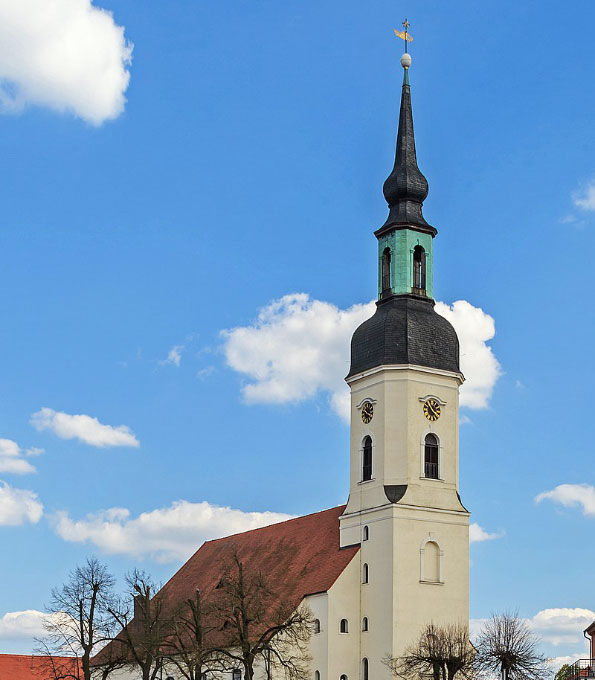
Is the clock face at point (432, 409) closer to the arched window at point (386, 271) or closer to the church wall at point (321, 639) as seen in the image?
the arched window at point (386, 271)

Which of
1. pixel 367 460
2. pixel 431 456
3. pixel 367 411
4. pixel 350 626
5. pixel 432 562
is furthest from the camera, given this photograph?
pixel 367 411

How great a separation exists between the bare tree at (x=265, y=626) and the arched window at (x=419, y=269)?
1822 cm

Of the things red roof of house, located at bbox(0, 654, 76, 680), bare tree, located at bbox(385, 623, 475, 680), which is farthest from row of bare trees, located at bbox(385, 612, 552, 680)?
red roof of house, located at bbox(0, 654, 76, 680)

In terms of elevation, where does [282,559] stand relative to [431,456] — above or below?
below

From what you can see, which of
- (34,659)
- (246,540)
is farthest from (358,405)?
(34,659)

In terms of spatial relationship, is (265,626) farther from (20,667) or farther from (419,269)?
(20,667)

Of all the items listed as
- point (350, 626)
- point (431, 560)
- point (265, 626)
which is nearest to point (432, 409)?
point (431, 560)

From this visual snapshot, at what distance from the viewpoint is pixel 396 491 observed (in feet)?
208

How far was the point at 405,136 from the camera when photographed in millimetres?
71438

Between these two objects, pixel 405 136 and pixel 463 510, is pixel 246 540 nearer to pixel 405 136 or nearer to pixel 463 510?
pixel 463 510

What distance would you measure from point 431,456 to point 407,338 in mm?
6477

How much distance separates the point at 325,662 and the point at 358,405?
1401 cm

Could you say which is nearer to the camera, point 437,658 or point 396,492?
point 437,658

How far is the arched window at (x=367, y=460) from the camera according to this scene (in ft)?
216
